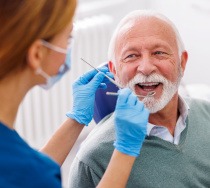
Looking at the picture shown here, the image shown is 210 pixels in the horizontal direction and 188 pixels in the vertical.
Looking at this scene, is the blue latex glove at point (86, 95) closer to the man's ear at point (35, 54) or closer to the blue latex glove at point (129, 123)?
the blue latex glove at point (129, 123)

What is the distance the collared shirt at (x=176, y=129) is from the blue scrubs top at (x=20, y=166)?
24.2 inches

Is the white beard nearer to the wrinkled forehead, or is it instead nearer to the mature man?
the mature man

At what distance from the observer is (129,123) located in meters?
1.35

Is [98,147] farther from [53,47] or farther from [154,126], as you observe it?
[53,47]

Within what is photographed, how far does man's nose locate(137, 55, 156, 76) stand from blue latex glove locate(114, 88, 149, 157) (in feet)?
0.80

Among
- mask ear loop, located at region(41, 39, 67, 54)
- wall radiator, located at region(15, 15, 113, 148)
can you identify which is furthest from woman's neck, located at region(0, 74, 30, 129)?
wall radiator, located at region(15, 15, 113, 148)

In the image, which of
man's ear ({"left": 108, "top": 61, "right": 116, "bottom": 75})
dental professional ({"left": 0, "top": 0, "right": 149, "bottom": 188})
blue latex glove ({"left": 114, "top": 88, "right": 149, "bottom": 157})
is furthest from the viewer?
man's ear ({"left": 108, "top": 61, "right": 116, "bottom": 75})

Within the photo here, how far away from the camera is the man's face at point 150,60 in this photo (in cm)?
163

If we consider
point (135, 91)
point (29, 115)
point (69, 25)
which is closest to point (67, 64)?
point (69, 25)

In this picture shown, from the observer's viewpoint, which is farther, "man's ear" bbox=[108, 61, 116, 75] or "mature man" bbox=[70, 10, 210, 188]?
"man's ear" bbox=[108, 61, 116, 75]

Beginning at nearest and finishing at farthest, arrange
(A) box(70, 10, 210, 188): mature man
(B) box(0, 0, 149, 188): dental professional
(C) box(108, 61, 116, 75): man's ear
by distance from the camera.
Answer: (B) box(0, 0, 149, 188): dental professional < (A) box(70, 10, 210, 188): mature man < (C) box(108, 61, 116, 75): man's ear

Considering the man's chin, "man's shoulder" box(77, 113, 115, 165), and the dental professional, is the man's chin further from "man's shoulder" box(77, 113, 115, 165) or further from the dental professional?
the dental professional

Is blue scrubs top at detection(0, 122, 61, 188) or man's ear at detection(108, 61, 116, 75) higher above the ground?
man's ear at detection(108, 61, 116, 75)

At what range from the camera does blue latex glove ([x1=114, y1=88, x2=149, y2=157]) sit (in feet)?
4.39
